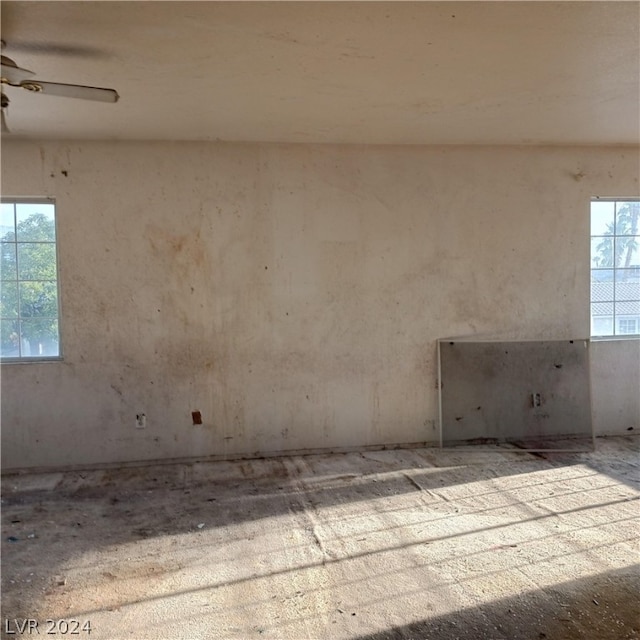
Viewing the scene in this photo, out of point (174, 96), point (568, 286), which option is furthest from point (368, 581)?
point (568, 286)

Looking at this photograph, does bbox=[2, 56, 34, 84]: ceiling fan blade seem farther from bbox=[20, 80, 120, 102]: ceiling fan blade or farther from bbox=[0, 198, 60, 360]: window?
bbox=[0, 198, 60, 360]: window

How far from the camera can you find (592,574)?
8.04 feet

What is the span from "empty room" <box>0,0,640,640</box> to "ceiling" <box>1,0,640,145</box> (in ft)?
0.07

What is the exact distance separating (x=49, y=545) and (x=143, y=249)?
2190 mm

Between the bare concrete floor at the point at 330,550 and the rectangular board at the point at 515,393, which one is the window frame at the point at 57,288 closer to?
the bare concrete floor at the point at 330,550

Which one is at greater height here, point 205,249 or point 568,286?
point 205,249

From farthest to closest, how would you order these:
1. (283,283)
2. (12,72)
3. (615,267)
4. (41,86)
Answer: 1. (615,267)
2. (283,283)
3. (41,86)
4. (12,72)

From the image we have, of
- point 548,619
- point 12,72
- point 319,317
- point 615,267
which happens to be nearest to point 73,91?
point 12,72

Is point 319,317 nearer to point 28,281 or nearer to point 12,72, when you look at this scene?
point 28,281

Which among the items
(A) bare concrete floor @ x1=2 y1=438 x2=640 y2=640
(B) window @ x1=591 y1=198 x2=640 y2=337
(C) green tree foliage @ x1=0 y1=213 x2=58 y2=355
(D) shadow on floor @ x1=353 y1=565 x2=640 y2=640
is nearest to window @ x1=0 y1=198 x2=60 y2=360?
(C) green tree foliage @ x1=0 y1=213 x2=58 y2=355

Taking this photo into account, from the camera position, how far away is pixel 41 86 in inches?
95.7

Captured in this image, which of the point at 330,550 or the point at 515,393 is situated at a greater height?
the point at 515,393

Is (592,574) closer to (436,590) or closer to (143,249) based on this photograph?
(436,590)

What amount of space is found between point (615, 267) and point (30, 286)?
4929mm
